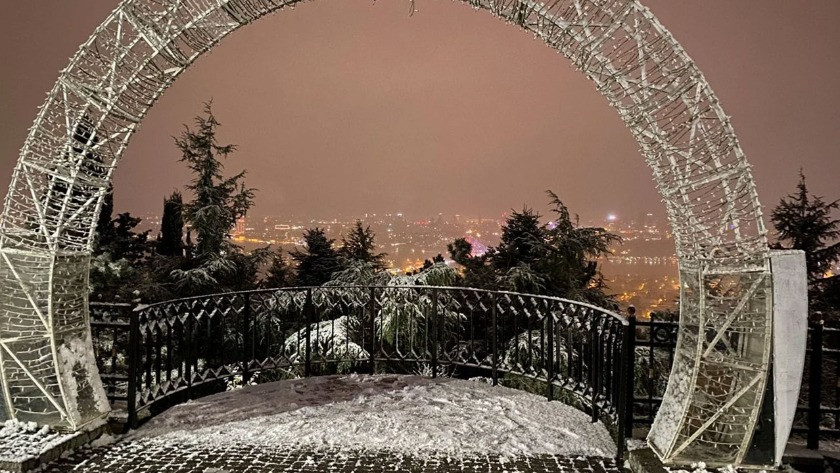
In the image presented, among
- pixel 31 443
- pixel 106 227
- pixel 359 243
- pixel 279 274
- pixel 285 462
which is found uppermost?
pixel 106 227

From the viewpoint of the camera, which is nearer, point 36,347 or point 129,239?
point 36,347

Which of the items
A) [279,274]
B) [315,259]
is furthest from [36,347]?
[279,274]

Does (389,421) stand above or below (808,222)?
below

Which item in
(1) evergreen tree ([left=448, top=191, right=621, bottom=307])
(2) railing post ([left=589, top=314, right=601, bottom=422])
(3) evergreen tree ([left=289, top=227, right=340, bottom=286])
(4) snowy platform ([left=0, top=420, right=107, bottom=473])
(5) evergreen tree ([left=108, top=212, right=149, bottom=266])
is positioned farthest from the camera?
(3) evergreen tree ([left=289, top=227, right=340, bottom=286])

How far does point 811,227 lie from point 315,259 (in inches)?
564

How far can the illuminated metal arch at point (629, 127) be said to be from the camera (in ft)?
12.1

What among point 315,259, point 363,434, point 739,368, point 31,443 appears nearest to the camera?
point 739,368

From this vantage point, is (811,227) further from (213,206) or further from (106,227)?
(106,227)

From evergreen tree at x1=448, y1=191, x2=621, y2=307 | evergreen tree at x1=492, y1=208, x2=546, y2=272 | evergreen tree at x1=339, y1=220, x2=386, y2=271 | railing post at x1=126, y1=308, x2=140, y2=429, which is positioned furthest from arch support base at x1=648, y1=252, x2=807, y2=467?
evergreen tree at x1=339, y1=220, x2=386, y2=271

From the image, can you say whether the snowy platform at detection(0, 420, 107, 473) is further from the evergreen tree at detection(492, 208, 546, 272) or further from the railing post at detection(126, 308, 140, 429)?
the evergreen tree at detection(492, 208, 546, 272)

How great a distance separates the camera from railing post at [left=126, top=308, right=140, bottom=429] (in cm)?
464

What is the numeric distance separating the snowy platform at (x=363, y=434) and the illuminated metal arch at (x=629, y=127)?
56 centimetres

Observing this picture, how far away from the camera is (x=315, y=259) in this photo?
1866 cm

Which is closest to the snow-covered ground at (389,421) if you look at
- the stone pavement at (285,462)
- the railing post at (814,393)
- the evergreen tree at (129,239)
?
the stone pavement at (285,462)
